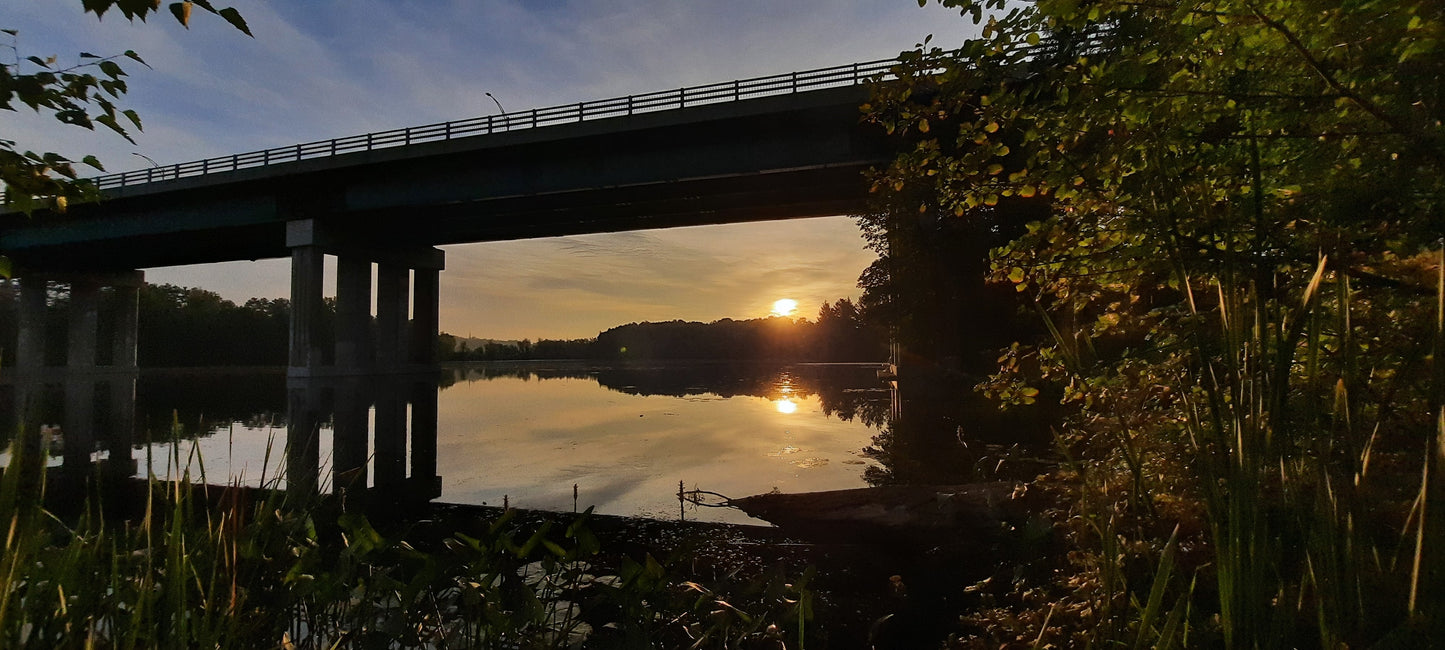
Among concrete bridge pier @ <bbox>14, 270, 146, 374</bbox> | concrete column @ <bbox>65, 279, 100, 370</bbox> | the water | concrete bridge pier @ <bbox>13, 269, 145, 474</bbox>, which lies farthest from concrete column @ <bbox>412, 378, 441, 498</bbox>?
concrete column @ <bbox>65, 279, 100, 370</bbox>

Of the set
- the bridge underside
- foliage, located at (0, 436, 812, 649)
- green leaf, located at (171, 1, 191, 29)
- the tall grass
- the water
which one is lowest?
the water

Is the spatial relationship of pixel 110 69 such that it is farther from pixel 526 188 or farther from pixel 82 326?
pixel 82 326

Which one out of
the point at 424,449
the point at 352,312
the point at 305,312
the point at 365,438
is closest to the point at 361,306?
the point at 352,312

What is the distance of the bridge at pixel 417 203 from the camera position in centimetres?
2908

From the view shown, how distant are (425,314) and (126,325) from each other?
106ft

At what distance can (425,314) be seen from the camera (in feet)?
178

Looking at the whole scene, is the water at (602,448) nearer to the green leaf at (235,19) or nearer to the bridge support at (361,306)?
the green leaf at (235,19)

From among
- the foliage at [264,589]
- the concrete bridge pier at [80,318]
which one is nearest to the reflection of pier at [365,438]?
the foliage at [264,589]

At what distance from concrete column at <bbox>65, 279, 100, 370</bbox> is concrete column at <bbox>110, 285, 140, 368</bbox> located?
1.86 meters

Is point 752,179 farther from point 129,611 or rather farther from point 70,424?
point 129,611

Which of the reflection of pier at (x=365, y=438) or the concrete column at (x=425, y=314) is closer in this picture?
the reflection of pier at (x=365, y=438)

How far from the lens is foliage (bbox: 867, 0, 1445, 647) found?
1.67 metres

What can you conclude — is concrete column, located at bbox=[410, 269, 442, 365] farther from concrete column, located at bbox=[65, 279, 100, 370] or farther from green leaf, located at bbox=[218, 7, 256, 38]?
green leaf, located at bbox=[218, 7, 256, 38]

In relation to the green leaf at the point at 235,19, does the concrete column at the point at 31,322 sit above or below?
above
